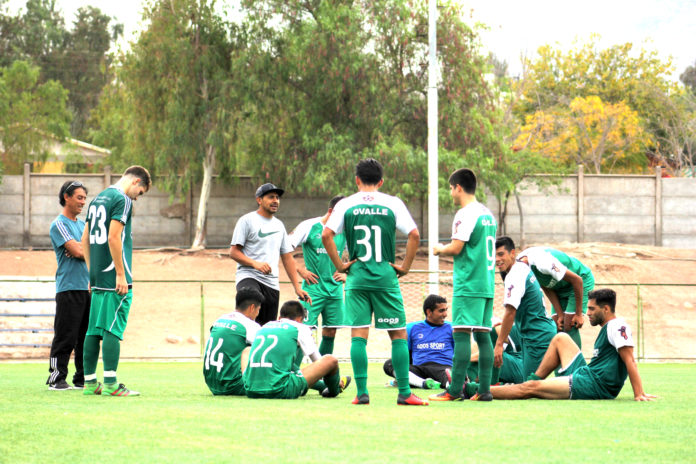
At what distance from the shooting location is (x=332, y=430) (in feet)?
17.5

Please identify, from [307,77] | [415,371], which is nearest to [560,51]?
[307,77]

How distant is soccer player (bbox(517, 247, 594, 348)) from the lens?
27.3ft

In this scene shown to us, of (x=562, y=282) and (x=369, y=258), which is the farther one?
(x=562, y=282)

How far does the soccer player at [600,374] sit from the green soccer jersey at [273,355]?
182 cm

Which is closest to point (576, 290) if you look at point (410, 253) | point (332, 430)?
point (410, 253)

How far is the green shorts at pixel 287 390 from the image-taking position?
24.0ft

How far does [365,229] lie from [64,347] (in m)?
3.43

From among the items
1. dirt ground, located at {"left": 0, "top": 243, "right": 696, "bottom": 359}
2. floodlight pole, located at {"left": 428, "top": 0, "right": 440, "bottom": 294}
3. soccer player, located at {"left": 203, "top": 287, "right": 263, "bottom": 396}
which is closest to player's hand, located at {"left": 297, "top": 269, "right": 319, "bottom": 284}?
soccer player, located at {"left": 203, "top": 287, "right": 263, "bottom": 396}

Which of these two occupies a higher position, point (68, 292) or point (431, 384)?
point (68, 292)

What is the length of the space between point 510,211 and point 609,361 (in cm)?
2271

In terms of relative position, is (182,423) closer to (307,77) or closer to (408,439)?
(408,439)

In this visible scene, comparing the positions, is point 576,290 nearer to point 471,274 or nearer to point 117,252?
point 471,274

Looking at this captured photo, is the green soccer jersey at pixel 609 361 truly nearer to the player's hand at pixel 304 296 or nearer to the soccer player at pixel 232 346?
the soccer player at pixel 232 346

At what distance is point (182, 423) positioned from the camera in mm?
5617
